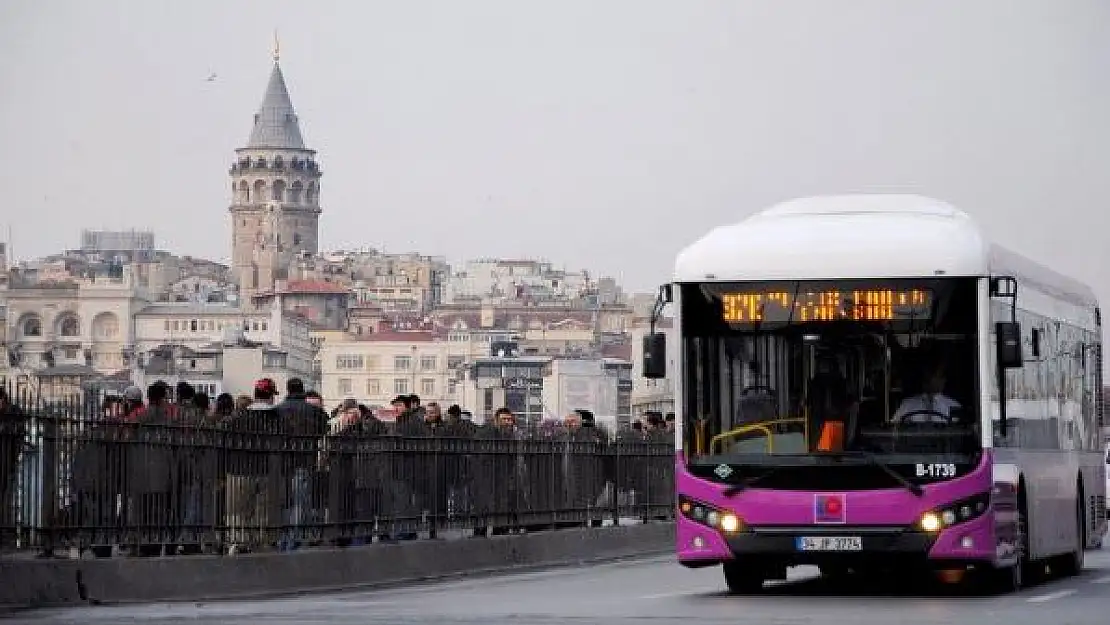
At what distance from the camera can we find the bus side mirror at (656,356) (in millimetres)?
22156

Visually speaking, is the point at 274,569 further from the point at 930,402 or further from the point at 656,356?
the point at 930,402

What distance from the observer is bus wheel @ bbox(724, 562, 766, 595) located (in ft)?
76.8

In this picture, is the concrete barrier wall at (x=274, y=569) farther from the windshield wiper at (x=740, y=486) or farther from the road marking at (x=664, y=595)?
the windshield wiper at (x=740, y=486)

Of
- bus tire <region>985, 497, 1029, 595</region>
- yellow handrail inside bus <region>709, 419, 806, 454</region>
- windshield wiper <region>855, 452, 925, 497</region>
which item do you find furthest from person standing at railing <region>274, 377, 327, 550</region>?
bus tire <region>985, 497, 1029, 595</region>

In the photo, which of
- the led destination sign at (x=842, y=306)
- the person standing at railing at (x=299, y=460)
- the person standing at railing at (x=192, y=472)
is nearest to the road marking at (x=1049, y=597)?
the led destination sign at (x=842, y=306)

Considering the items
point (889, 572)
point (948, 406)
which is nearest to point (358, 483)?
point (889, 572)

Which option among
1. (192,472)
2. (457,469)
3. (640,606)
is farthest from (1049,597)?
(457,469)

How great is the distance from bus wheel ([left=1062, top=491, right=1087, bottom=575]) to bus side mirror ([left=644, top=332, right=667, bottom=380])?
20.3 ft

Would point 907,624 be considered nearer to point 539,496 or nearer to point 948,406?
point 948,406

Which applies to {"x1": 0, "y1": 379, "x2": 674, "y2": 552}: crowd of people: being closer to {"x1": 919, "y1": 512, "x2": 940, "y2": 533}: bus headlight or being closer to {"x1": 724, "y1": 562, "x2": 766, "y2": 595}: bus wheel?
{"x1": 724, "y1": 562, "x2": 766, "y2": 595}: bus wheel

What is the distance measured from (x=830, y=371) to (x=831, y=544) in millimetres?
1155

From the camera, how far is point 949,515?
72.1 ft

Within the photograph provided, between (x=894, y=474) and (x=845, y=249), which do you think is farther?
(x=845, y=249)

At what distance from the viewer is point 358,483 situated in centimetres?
2709
